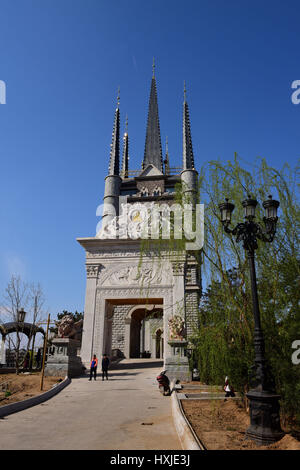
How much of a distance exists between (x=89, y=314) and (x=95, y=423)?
15194 mm

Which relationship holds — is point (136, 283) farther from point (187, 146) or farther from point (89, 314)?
point (187, 146)

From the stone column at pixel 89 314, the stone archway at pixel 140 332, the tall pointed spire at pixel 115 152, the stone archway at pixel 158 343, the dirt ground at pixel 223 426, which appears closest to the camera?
the dirt ground at pixel 223 426

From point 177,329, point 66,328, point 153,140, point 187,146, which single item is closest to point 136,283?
point 66,328

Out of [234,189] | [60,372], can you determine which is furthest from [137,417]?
[60,372]

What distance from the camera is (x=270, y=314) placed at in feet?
20.7

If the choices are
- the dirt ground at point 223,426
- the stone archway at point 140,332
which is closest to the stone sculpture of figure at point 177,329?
the dirt ground at point 223,426

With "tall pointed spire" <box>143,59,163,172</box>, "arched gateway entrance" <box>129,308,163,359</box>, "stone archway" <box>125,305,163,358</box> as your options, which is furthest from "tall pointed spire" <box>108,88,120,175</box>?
"arched gateway entrance" <box>129,308,163,359</box>

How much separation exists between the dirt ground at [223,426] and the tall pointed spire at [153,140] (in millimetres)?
40556

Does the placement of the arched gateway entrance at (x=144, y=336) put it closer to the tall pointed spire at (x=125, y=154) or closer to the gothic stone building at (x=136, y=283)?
the gothic stone building at (x=136, y=283)

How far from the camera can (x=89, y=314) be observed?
21.7 meters

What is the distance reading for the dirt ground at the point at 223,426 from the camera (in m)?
4.59

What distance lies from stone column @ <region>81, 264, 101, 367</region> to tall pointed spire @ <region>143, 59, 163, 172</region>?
27.1 m

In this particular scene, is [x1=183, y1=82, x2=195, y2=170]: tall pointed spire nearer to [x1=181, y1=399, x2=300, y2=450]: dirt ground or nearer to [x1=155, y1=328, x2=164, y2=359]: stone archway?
[x1=155, y1=328, x2=164, y2=359]: stone archway
